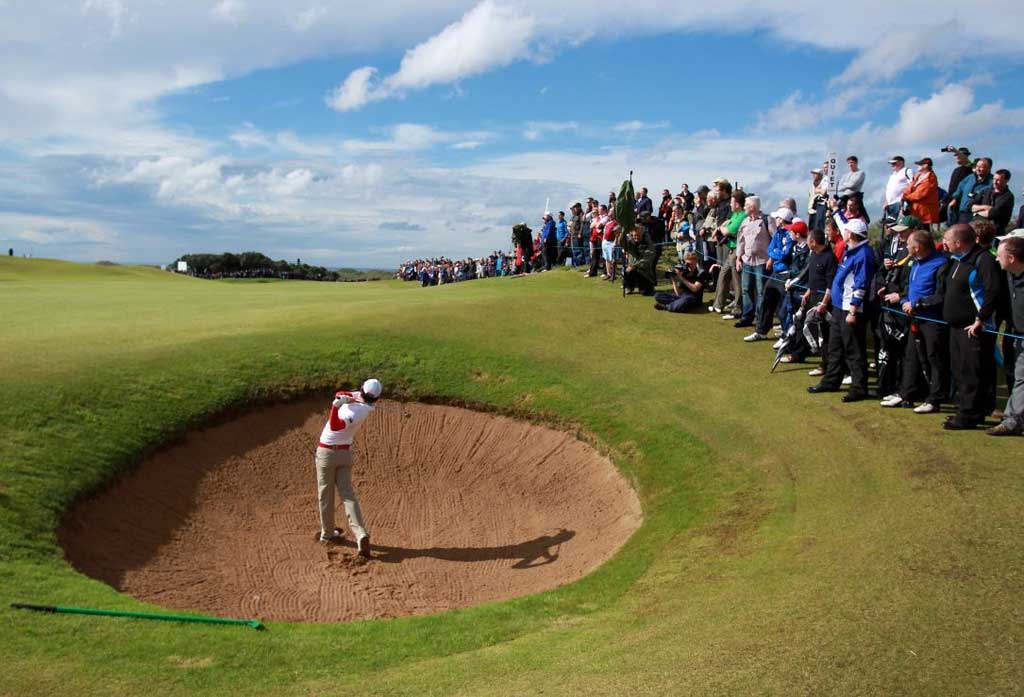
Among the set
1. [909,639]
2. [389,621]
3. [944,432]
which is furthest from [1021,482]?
[389,621]

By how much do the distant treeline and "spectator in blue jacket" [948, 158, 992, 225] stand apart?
75.8 m

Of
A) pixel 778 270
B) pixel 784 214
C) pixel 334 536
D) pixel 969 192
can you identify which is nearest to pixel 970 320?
pixel 778 270

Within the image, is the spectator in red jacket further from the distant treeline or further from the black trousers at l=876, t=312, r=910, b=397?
the distant treeline

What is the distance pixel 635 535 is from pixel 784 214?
1073 cm

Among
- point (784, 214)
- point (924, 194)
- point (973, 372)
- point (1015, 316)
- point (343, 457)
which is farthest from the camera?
point (924, 194)

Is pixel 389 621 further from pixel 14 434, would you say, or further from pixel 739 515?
pixel 14 434

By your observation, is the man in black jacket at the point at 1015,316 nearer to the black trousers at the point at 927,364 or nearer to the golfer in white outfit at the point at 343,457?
the black trousers at the point at 927,364

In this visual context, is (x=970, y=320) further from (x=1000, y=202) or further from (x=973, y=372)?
(x=1000, y=202)

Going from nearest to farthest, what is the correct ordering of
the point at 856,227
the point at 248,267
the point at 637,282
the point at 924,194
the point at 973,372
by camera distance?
the point at 973,372
the point at 856,227
the point at 924,194
the point at 637,282
the point at 248,267

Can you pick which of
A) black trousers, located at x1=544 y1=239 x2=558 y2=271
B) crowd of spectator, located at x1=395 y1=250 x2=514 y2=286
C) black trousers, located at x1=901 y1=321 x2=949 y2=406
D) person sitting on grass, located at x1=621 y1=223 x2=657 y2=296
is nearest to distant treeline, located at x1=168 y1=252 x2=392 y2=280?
crowd of spectator, located at x1=395 y1=250 x2=514 y2=286

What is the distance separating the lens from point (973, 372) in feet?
46.3

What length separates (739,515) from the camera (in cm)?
1289

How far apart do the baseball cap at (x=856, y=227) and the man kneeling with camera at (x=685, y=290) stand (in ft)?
23.7

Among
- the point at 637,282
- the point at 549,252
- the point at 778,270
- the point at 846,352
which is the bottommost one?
the point at 846,352
